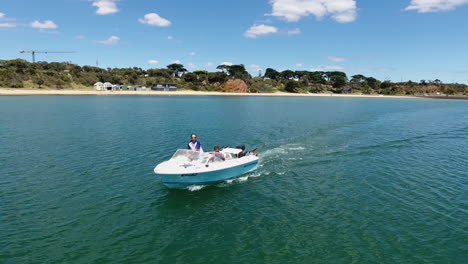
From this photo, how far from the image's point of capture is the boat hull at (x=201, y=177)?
16269 millimetres

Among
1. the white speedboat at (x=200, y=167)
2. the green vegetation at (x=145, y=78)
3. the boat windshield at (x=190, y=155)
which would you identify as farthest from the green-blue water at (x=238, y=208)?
the green vegetation at (x=145, y=78)

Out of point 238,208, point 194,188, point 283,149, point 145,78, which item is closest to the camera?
point 238,208

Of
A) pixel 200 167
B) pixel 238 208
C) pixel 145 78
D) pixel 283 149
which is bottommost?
pixel 238 208

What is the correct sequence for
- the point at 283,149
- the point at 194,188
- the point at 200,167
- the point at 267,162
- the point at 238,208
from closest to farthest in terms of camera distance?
the point at 238,208, the point at 200,167, the point at 194,188, the point at 267,162, the point at 283,149

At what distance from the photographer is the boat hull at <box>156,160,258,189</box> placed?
16.3 metres

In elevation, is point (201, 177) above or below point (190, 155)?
below

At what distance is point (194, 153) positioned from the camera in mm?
17906

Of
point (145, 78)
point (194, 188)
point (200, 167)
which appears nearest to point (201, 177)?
point (200, 167)

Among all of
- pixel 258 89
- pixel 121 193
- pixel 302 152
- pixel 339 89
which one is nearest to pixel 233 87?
pixel 258 89

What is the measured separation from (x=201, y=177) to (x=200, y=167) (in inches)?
25.1

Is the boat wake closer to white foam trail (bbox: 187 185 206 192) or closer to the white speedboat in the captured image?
white foam trail (bbox: 187 185 206 192)

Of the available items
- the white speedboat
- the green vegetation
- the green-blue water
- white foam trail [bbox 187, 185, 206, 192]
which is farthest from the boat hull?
the green vegetation

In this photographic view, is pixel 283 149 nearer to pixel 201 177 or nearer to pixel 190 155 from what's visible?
pixel 190 155

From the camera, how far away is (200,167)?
55.9 ft
